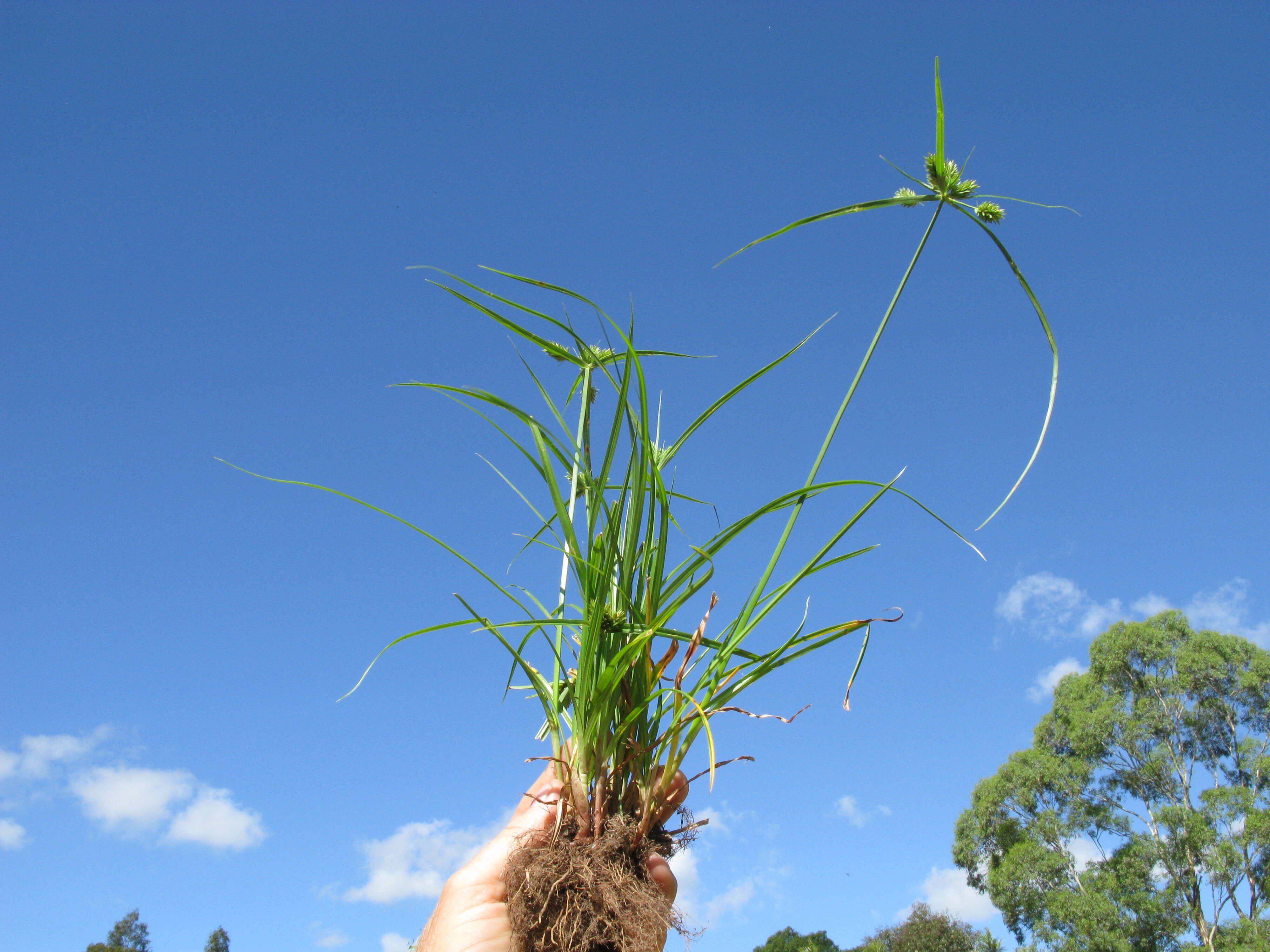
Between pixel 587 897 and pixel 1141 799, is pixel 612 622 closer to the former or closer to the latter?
pixel 587 897

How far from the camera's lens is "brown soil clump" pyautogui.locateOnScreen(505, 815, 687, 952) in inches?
49.7

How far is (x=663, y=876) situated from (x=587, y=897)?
0.68 feet

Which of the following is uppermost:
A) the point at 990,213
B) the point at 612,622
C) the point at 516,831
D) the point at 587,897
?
the point at 990,213

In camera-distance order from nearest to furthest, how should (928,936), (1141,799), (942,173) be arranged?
(942,173)
(1141,799)
(928,936)

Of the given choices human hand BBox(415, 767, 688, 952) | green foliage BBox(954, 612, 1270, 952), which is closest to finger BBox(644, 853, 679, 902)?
human hand BBox(415, 767, 688, 952)

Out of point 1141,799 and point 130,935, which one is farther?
point 130,935

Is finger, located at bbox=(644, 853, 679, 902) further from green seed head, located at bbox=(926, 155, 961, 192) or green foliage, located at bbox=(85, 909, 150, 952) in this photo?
green foliage, located at bbox=(85, 909, 150, 952)

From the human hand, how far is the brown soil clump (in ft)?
0.13

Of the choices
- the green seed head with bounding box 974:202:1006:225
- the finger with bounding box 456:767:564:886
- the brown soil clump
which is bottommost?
the brown soil clump

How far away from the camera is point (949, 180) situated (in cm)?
126

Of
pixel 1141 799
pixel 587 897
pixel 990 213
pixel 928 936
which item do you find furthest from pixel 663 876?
pixel 928 936

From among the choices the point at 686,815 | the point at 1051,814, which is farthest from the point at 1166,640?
the point at 686,815

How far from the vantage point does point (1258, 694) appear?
13516 mm

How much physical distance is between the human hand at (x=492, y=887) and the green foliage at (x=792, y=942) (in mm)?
30216
